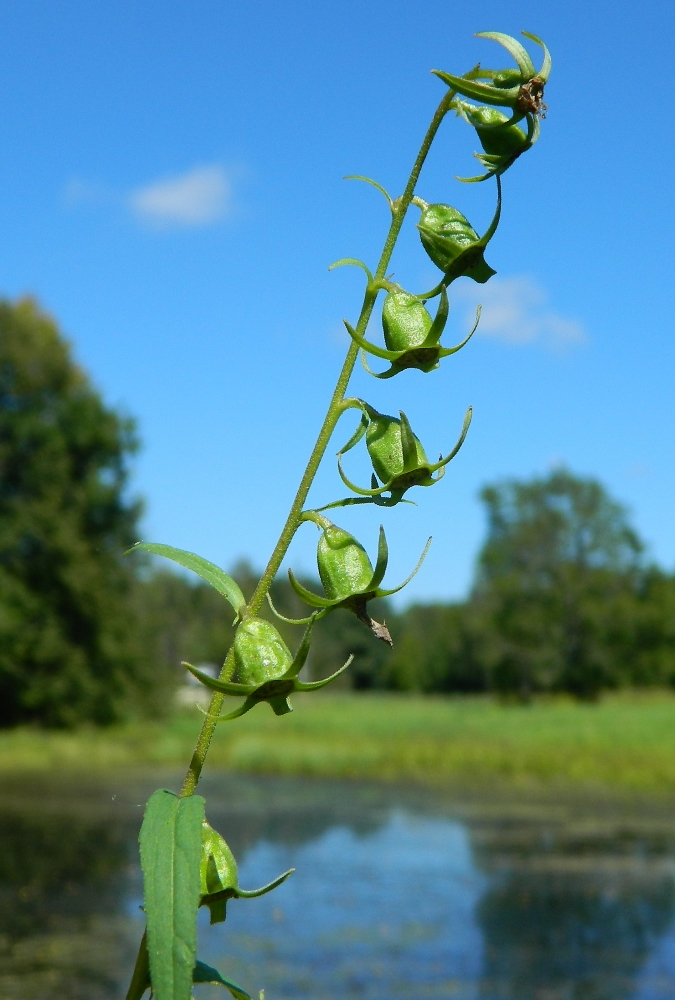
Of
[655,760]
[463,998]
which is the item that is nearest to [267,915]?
[463,998]

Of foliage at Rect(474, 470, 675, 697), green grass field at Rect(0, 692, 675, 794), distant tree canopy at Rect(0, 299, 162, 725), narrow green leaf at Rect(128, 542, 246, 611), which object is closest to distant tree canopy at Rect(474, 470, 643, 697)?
foliage at Rect(474, 470, 675, 697)

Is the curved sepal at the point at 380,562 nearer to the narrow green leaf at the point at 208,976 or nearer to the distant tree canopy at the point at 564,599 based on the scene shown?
the narrow green leaf at the point at 208,976

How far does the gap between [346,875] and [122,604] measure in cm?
1121

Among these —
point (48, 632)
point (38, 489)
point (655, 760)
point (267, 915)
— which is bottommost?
point (267, 915)

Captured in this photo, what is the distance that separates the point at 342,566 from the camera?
80cm

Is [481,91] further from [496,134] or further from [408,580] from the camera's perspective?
[408,580]

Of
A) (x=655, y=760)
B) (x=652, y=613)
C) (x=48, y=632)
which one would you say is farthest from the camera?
(x=652, y=613)

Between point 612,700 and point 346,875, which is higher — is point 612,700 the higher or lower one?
Result: the higher one

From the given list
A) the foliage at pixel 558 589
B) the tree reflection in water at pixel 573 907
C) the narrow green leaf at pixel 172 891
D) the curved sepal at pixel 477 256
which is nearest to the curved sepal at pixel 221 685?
the narrow green leaf at pixel 172 891

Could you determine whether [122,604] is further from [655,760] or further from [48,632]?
[655,760]

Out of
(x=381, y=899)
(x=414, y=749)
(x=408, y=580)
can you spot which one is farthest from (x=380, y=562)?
(x=414, y=749)

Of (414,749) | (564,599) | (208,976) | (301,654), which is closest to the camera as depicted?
(301,654)

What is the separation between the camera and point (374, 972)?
753cm

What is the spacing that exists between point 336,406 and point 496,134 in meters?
0.22
